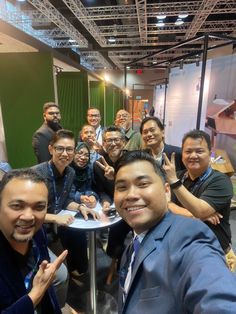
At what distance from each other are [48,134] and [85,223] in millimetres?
1633

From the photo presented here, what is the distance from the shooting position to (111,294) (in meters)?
2.08

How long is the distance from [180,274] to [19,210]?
2.47 ft

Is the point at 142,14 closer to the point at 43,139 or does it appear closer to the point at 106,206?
the point at 43,139

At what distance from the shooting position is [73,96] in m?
6.13

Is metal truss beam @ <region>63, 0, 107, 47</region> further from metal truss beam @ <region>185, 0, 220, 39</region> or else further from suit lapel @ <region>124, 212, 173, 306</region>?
suit lapel @ <region>124, 212, 173, 306</region>

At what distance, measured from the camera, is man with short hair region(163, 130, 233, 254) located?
139cm

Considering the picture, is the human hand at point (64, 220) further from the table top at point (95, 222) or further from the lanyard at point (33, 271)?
the lanyard at point (33, 271)

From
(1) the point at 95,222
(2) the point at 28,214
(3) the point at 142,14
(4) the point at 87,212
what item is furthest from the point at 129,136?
(2) the point at 28,214

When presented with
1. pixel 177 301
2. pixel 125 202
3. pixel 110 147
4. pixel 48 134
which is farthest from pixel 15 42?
pixel 177 301

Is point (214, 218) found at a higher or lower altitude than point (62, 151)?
lower

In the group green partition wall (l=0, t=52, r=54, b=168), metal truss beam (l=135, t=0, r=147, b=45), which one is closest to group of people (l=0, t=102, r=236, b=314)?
green partition wall (l=0, t=52, r=54, b=168)

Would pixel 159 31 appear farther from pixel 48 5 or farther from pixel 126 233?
pixel 126 233

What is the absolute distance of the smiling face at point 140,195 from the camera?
35.6 inches

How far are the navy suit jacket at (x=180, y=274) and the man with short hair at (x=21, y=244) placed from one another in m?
0.46
